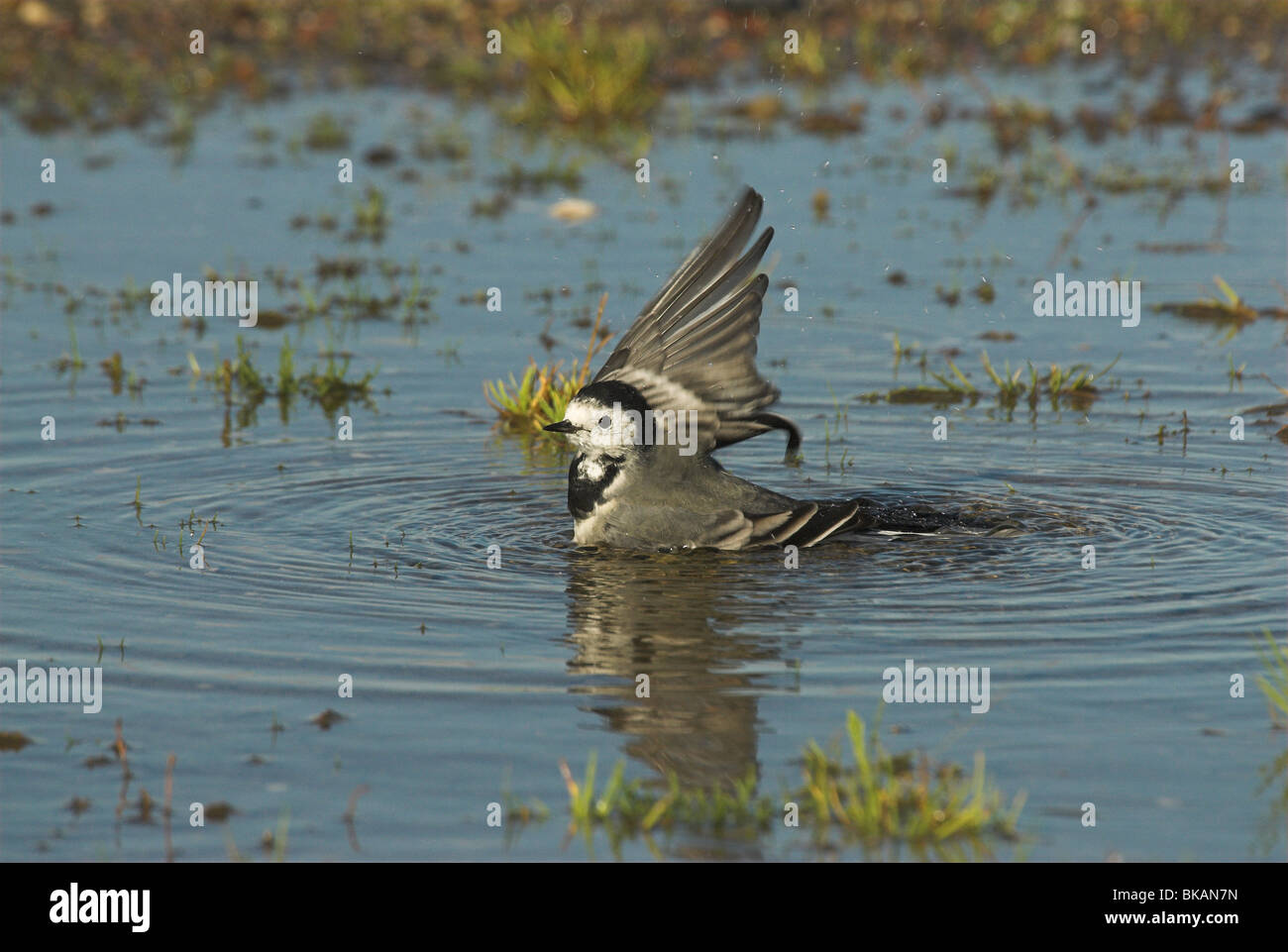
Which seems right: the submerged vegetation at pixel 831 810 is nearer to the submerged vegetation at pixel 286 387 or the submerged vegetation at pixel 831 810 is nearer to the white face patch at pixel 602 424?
the white face patch at pixel 602 424

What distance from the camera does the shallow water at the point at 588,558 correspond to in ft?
16.4

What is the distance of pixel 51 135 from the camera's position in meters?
17.2

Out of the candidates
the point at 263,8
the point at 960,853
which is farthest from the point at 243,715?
the point at 263,8

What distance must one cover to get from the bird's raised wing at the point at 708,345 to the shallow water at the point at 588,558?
568mm

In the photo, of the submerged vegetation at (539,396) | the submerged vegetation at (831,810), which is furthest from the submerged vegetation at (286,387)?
the submerged vegetation at (831,810)

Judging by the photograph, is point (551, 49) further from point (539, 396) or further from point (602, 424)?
point (602, 424)

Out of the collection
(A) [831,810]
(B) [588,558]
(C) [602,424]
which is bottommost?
(A) [831,810]

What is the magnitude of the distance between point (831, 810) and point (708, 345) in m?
2.73

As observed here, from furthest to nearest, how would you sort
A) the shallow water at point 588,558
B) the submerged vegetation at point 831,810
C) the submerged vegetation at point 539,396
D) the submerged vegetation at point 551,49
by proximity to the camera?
the submerged vegetation at point 551,49, the submerged vegetation at point 539,396, the shallow water at point 588,558, the submerged vegetation at point 831,810

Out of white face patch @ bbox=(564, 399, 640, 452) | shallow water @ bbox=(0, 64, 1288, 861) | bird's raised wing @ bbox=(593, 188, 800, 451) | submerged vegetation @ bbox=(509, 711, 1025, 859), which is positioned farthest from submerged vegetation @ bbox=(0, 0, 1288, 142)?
submerged vegetation @ bbox=(509, 711, 1025, 859)

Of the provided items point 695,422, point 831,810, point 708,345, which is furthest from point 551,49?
point 831,810

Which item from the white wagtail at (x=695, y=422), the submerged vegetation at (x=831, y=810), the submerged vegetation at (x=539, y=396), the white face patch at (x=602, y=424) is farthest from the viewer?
the submerged vegetation at (x=539, y=396)

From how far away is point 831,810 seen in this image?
471 cm
